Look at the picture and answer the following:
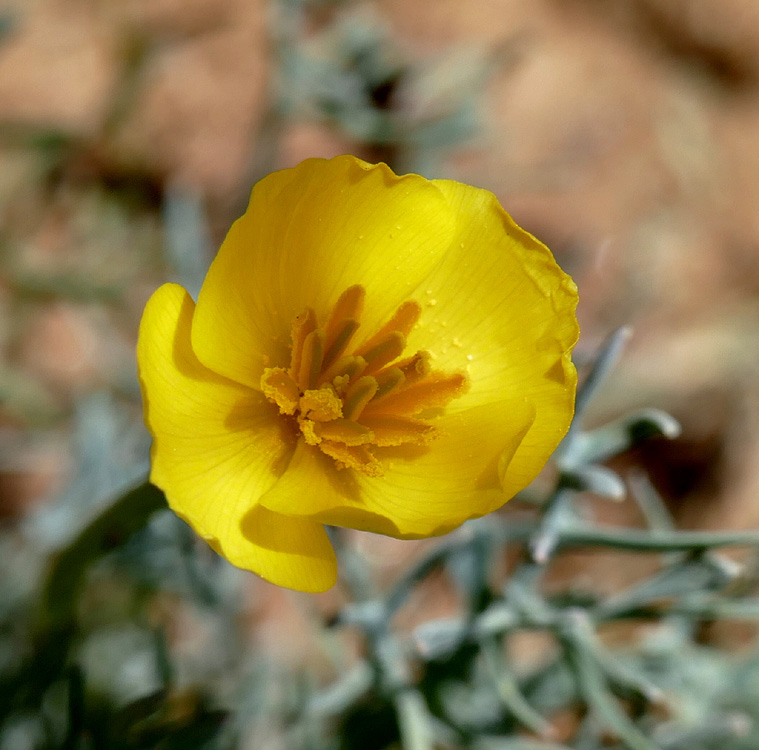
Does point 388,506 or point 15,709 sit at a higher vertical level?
point 388,506

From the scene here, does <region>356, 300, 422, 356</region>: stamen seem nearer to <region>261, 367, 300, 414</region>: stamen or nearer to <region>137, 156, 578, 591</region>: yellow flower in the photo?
<region>137, 156, 578, 591</region>: yellow flower

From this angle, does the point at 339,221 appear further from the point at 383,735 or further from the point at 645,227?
the point at 645,227

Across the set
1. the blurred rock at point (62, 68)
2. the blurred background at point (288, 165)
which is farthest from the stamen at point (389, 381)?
the blurred rock at point (62, 68)

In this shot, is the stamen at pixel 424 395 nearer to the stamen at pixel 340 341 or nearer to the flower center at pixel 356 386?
the flower center at pixel 356 386

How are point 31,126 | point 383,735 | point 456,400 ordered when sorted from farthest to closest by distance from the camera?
point 31,126 → point 383,735 → point 456,400

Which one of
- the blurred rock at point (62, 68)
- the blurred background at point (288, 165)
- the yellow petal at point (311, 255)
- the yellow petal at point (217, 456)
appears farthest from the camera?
the blurred rock at point (62, 68)

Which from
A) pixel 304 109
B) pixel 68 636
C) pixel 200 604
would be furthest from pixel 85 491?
pixel 304 109
